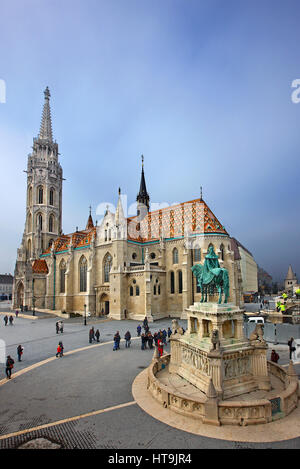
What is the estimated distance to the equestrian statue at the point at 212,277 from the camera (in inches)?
435

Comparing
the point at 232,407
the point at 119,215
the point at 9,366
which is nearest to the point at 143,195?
the point at 119,215

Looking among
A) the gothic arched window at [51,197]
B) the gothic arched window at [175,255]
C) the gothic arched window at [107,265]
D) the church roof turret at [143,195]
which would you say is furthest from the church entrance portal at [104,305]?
the gothic arched window at [51,197]

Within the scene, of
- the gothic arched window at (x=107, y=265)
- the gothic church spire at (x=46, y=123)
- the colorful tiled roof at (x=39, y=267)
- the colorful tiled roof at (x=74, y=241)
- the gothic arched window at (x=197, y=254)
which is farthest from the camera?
the gothic church spire at (x=46, y=123)

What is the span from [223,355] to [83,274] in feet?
112

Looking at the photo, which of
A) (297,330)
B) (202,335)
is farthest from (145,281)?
(202,335)

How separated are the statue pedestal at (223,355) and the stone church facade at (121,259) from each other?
763 inches

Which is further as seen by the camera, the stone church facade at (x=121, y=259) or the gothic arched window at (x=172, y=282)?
the gothic arched window at (x=172, y=282)

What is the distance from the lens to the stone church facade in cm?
3203

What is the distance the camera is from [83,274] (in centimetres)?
4059

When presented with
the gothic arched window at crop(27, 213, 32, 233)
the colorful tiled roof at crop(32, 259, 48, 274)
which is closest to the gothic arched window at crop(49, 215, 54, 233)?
the gothic arched window at crop(27, 213, 32, 233)

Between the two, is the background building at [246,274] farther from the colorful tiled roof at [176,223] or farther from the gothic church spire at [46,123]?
the gothic church spire at [46,123]

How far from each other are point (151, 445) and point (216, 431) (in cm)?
185

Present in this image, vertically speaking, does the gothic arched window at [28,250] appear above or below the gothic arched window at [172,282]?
above

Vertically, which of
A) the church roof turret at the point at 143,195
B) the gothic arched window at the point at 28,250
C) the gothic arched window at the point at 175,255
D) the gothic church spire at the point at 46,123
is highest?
the gothic church spire at the point at 46,123
